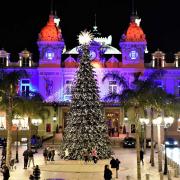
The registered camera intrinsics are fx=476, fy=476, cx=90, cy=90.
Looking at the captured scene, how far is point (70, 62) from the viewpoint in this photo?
66.1m

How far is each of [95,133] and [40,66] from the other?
2833cm

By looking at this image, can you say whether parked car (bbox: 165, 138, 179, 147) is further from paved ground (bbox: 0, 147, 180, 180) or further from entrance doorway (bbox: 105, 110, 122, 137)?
paved ground (bbox: 0, 147, 180, 180)

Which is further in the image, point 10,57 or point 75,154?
point 10,57

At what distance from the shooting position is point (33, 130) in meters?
65.4

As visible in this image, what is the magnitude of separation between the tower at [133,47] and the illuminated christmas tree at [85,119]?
26.2 m

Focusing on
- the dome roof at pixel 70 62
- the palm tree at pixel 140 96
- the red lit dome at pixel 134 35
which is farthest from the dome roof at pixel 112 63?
the palm tree at pixel 140 96

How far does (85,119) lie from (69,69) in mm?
26953

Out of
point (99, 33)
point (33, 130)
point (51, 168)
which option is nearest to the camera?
point (51, 168)

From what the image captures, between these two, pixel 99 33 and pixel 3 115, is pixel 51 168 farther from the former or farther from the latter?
pixel 99 33

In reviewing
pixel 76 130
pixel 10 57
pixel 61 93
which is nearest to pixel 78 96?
pixel 76 130

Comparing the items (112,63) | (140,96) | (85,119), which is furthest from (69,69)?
(140,96)

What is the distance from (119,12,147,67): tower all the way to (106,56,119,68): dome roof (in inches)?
39.2

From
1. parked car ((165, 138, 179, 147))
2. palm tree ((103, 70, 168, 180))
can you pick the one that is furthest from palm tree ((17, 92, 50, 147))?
parked car ((165, 138, 179, 147))

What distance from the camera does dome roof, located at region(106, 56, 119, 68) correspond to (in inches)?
Result: 2589
